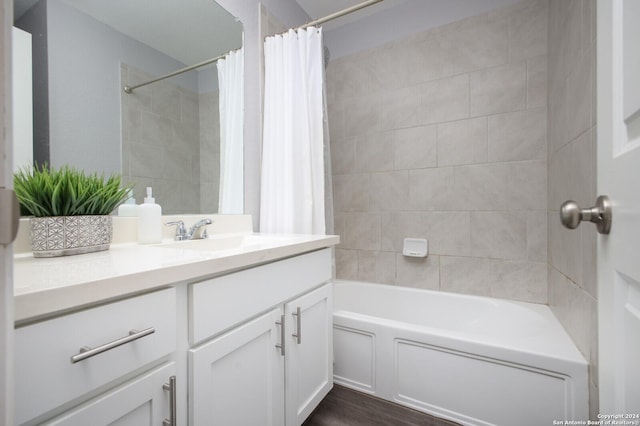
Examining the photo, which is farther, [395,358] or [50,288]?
[395,358]

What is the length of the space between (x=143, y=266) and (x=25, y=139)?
621 millimetres

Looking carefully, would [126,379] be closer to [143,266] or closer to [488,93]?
[143,266]

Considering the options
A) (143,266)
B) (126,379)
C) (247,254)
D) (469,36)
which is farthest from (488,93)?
(126,379)

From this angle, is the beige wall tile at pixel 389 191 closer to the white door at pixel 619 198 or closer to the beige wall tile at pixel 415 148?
the beige wall tile at pixel 415 148

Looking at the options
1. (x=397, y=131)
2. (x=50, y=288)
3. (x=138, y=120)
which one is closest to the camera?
(x=50, y=288)

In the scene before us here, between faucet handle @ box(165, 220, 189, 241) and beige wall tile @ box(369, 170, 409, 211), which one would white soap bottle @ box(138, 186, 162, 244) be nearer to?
faucet handle @ box(165, 220, 189, 241)

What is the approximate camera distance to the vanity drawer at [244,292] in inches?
27.2

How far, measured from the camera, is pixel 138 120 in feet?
3.65

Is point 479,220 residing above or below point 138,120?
below

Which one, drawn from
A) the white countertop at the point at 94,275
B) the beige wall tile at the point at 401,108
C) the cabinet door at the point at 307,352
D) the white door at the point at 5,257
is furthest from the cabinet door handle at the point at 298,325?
the beige wall tile at the point at 401,108

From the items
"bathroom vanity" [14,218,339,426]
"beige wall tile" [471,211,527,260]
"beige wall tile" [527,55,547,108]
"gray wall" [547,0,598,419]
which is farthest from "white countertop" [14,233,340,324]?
"beige wall tile" [527,55,547,108]

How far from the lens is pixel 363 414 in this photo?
1355mm

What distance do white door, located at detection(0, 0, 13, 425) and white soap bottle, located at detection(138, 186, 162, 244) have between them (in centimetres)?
85

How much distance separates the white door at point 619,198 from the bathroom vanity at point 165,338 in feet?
2.56
